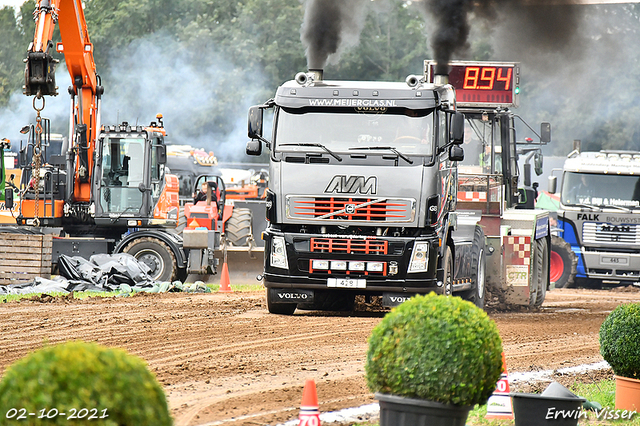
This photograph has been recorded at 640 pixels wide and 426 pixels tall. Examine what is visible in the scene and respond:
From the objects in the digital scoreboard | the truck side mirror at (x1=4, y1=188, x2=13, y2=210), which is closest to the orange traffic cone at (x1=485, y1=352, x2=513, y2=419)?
the digital scoreboard

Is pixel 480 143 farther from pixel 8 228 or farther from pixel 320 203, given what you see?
pixel 8 228

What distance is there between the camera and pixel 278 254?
12.4 meters

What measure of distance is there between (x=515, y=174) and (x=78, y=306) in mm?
7966

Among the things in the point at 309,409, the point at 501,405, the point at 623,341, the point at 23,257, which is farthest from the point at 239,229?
the point at 309,409

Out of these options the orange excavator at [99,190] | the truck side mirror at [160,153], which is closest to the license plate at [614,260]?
the orange excavator at [99,190]

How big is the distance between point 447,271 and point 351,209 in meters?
1.76

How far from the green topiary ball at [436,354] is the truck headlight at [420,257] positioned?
6.62 m

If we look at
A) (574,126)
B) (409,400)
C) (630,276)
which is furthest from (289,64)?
(409,400)

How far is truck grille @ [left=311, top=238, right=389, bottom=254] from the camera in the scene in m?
12.1

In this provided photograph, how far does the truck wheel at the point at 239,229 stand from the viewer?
23.4m

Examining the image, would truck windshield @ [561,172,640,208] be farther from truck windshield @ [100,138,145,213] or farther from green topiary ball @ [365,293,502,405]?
green topiary ball @ [365,293,502,405]

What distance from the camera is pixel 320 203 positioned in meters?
12.1

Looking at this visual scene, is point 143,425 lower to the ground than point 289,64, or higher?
lower

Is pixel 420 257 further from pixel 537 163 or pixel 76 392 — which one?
pixel 76 392
